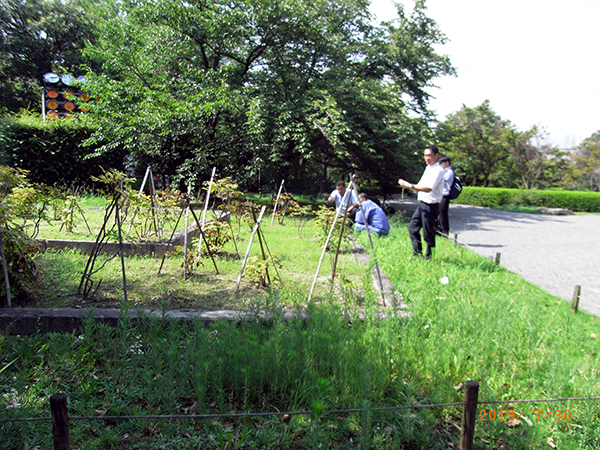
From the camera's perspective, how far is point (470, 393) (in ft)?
5.64

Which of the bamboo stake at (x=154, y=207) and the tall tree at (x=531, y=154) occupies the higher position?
the tall tree at (x=531, y=154)

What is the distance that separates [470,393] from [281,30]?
12.9 metres

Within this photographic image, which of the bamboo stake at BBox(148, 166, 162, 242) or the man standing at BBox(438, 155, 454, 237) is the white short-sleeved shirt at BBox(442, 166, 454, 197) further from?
the bamboo stake at BBox(148, 166, 162, 242)

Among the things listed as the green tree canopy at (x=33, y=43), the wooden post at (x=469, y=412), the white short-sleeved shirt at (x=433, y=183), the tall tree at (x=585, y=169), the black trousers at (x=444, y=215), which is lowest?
the wooden post at (x=469, y=412)

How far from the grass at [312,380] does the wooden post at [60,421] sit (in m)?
0.67

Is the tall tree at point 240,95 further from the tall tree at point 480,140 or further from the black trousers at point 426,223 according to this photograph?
the tall tree at point 480,140

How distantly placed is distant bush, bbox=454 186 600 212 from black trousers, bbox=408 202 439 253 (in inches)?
856

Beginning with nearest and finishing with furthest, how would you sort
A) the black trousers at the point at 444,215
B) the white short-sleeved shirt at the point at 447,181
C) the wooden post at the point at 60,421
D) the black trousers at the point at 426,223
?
the wooden post at the point at 60,421 < the black trousers at the point at 426,223 < the white short-sleeved shirt at the point at 447,181 < the black trousers at the point at 444,215

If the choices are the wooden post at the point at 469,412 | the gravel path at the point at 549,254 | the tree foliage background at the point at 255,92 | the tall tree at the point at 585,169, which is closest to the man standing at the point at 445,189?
the gravel path at the point at 549,254

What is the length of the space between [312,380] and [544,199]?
27580 mm

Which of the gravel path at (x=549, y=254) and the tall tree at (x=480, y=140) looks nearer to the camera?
the gravel path at (x=549, y=254)

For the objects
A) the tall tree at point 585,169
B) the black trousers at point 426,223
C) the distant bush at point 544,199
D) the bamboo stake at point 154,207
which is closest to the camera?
the black trousers at point 426,223

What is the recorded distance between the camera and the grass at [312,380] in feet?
7.27

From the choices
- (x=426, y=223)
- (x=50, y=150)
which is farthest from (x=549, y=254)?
(x=50, y=150)
